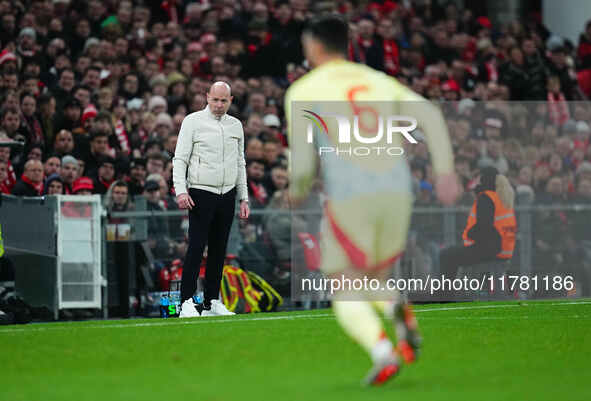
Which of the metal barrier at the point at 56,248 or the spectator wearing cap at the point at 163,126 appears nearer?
the metal barrier at the point at 56,248

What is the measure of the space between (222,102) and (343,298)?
16.8 feet

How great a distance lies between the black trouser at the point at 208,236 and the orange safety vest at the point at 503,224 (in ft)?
11.5

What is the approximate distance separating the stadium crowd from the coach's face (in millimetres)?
1914

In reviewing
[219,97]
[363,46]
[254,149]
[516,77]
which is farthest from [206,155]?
[516,77]

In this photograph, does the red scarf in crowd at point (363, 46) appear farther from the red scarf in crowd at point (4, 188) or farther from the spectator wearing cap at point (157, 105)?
the red scarf in crowd at point (4, 188)

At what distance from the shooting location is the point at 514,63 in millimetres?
20797

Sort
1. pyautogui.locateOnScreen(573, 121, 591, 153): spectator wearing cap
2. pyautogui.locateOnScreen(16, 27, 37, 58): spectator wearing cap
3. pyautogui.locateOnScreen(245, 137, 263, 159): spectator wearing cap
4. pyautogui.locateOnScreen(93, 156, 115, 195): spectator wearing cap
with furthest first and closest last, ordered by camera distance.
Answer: pyautogui.locateOnScreen(16, 27, 37, 58): spectator wearing cap < pyautogui.locateOnScreen(245, 137, 263, 159): spectator wearing cap < pyautogui.locateOnScreen(573, 121, 591, 153): spectator wearing cap < pyautogui.locateOnScreen(93, 156, 115, 195): spectator wearing cap

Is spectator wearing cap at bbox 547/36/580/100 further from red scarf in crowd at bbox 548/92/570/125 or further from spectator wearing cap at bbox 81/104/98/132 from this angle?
spectator wearing cap at bbox 81/104/98/132

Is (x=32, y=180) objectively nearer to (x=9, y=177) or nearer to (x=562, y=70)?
(x=9, y=177)

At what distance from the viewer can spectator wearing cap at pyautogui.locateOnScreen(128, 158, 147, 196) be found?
14.5 metres

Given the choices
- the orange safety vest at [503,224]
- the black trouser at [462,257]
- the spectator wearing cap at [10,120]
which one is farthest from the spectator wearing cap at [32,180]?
the orange safety vest at [503,224]

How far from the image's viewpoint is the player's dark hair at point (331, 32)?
21.8 feet

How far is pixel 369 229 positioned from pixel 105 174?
822cm

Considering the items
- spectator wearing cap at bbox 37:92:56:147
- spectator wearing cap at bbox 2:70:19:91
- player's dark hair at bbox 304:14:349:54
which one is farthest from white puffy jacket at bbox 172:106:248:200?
player's dark hair at bbox 304:14:349:54
